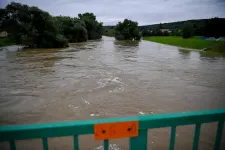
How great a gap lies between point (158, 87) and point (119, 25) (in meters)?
55.1

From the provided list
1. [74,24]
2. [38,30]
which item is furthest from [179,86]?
[74,24]

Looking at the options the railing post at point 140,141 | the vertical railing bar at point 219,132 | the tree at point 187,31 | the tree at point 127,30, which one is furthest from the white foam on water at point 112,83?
the tree at point 187,31

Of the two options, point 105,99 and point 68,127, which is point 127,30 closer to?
point 105,99

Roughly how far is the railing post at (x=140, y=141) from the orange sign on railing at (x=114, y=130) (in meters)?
0.10

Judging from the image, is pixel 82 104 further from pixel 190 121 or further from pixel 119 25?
pixel 119 25

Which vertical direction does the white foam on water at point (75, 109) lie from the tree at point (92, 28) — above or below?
below

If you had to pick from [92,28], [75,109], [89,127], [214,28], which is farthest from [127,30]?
[89,127]

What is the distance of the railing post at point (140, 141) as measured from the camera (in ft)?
5.14

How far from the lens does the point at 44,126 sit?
56.5 inches

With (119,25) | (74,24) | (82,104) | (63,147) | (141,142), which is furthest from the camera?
(119,25)

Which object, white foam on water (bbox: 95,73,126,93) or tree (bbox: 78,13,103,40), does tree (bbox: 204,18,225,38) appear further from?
white foam on water (bbox: 95,73,126,93)

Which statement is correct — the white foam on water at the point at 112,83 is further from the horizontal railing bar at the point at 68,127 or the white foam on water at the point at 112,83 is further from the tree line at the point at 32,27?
the tree line at the point at 32,27

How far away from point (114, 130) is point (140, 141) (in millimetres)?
276

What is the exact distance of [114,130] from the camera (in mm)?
1493
